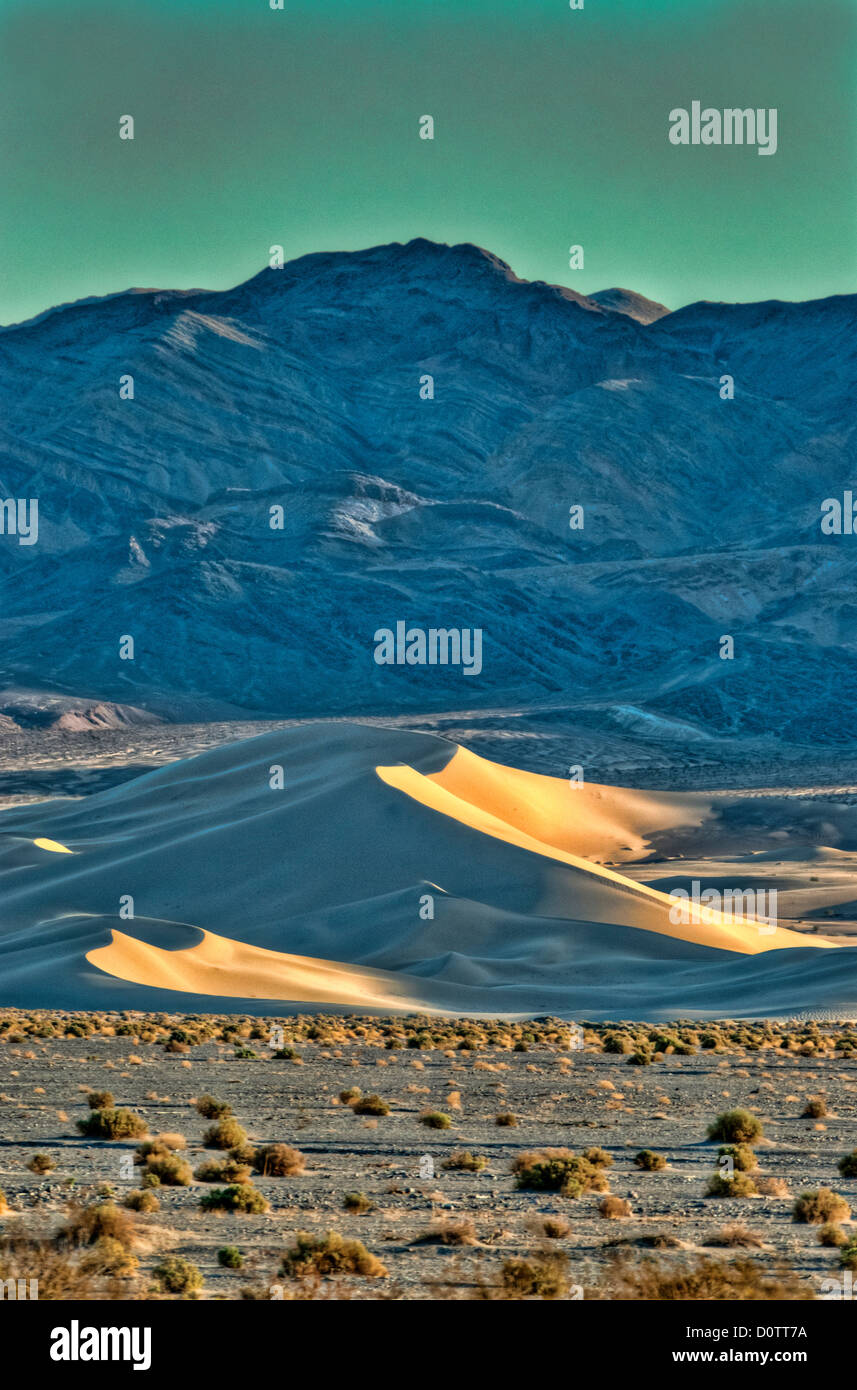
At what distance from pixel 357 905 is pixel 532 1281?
42.5 metres

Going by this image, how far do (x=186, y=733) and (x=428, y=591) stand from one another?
39.0m

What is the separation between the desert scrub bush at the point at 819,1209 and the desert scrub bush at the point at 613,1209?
1.26 meters

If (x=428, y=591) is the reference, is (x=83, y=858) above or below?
below

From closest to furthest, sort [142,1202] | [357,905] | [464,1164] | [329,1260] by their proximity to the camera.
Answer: [329,1260], [142,1202], [464,1164], [357,905]

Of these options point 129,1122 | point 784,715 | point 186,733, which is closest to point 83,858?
point 129,1122

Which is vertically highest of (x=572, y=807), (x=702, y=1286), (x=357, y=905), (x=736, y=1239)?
(x=572, y=807)

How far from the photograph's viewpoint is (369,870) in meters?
55.4

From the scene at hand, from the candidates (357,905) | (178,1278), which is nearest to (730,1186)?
(178,1278)

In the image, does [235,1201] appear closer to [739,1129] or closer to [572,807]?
[739,1129]

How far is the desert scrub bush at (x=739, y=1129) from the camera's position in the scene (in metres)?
16.8

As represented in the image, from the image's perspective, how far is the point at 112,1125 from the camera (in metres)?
15.9

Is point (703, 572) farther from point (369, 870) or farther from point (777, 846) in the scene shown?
point (369, 870)

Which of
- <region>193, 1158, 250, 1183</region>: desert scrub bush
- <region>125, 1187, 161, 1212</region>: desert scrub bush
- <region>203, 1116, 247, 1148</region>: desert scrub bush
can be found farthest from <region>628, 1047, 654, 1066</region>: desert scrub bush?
<region>125, 1187, 161, 1212</region>: desert scrub bush
